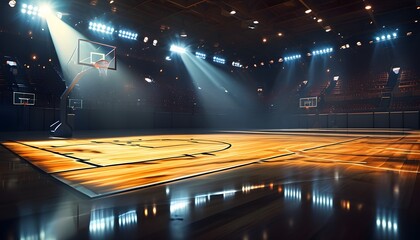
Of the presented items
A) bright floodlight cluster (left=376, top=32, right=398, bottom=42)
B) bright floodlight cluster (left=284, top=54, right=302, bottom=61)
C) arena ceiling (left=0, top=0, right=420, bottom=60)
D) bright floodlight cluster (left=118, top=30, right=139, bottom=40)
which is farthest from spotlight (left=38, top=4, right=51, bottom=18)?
bright floodlight cluster (left=376, top=32, right=398, bottom=42)

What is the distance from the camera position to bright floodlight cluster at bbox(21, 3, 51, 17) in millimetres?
12641

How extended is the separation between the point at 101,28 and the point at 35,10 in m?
3.31

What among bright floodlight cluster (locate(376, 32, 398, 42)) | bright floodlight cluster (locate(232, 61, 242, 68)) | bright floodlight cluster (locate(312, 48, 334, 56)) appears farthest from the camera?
bright floodlight cluster (locate(232, 61, 242, 68))

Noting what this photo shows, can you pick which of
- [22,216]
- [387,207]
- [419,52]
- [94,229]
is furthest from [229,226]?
[419,52]

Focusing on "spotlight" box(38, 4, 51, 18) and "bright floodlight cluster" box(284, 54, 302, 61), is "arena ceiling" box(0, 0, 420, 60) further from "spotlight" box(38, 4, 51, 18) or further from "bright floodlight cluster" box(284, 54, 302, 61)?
"bright floodlight cluster" box(284, 54, 302, 61)

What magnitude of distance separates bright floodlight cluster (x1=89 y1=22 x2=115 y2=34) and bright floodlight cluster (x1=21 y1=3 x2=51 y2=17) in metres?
2.23

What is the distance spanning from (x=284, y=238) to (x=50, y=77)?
17700mm

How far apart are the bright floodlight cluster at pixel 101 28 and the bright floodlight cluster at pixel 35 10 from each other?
7.30ft

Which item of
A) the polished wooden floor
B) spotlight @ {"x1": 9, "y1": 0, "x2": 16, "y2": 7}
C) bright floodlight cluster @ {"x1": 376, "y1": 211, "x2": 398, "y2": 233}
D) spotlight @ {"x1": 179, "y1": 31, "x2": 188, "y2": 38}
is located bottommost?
the polished wooden floor

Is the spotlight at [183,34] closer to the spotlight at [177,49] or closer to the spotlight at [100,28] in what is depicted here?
the spotlight at [177,49]

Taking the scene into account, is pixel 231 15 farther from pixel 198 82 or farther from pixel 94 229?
pixel 94 229

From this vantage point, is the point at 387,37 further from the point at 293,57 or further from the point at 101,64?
the point at 101,64

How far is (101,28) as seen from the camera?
49.4ft

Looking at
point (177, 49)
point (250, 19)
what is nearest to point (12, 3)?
point (177, 49)
